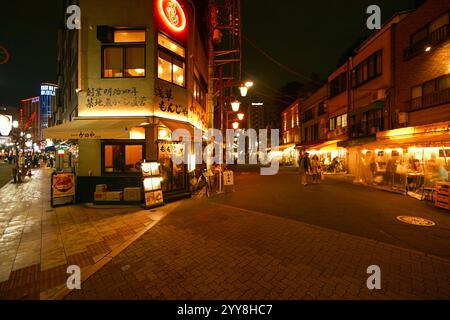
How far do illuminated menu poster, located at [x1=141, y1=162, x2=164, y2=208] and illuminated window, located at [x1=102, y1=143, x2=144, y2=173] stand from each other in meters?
1.10

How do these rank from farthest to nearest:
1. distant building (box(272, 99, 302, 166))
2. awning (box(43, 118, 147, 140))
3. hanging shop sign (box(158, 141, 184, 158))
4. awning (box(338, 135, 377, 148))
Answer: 1. distant building (box(272, 99, 302, 166))
2. awning (box(338, 135, 377, 148))
3. hanging shop sign (box(158, 141, 184, 158))
4. awning (box(43, 118, 147, 140))

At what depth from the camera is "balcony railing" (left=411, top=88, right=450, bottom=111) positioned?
1416 cm

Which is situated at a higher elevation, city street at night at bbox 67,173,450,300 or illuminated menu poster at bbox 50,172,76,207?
illuminated menu poster at bbox 50,172,76,207

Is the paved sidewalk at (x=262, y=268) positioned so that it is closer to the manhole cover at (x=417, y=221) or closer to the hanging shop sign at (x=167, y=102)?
the manhole cover at (x=417, y=221)

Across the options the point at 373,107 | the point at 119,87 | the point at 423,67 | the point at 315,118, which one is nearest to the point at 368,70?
the point at 373,107

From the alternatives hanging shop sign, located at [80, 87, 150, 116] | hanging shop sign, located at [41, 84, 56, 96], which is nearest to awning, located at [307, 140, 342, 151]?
hanging shop sign, located at [80, 87, 150, 116]

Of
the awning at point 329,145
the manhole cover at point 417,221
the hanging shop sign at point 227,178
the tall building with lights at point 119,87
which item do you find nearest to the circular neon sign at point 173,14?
the tall building with lights at point 119,87

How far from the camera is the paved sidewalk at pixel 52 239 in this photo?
4375 mm

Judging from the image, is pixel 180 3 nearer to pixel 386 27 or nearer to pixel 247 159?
pixel 386 27

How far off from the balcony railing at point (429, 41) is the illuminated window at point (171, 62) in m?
15.9

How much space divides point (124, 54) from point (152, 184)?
6275 millimetres

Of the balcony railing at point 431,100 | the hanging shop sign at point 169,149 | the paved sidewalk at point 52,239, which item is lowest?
the paved sidewalk at point 52,239

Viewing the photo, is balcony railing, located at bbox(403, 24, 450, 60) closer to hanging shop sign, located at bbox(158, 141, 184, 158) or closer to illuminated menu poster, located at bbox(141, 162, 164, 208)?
hanging shop sign, located at bbox(158, 141, 184, 158)
